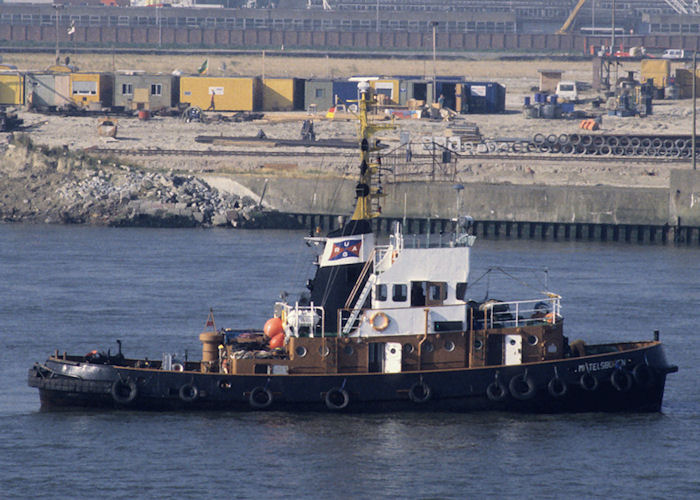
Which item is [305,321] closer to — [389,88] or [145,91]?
[389,88]

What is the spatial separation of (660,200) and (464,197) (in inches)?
304

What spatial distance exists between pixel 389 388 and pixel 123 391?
212 inches

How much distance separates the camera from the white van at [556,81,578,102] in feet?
276

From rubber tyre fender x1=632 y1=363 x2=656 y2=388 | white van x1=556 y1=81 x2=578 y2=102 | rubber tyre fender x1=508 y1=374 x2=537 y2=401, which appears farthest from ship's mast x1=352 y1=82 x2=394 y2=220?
white van x1=556 y1=81 x2=578 y2=102

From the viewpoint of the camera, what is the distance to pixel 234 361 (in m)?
28.7

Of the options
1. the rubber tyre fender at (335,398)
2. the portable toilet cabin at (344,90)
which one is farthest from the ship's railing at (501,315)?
the portable toilet cabin at (344,90)

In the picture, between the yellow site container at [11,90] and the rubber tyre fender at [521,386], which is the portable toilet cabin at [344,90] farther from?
the rubber tyre fender at [521,386]

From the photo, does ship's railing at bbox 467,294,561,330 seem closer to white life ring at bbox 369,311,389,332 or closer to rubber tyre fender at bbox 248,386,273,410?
white life ring at bbox 369,311,389,332

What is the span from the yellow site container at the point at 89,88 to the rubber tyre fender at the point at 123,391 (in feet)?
174

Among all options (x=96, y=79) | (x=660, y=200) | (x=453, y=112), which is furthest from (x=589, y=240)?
(x=96, y=79)

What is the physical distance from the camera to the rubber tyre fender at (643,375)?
28.7 meters

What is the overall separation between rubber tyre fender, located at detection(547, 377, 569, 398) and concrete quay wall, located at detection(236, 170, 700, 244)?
26.8 m

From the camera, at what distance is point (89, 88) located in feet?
263

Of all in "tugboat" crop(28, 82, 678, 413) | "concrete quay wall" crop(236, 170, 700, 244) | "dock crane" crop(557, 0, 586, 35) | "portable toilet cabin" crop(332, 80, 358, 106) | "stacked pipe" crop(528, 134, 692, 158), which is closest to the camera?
"tugboat" crop(28, 82, 678, 413)
